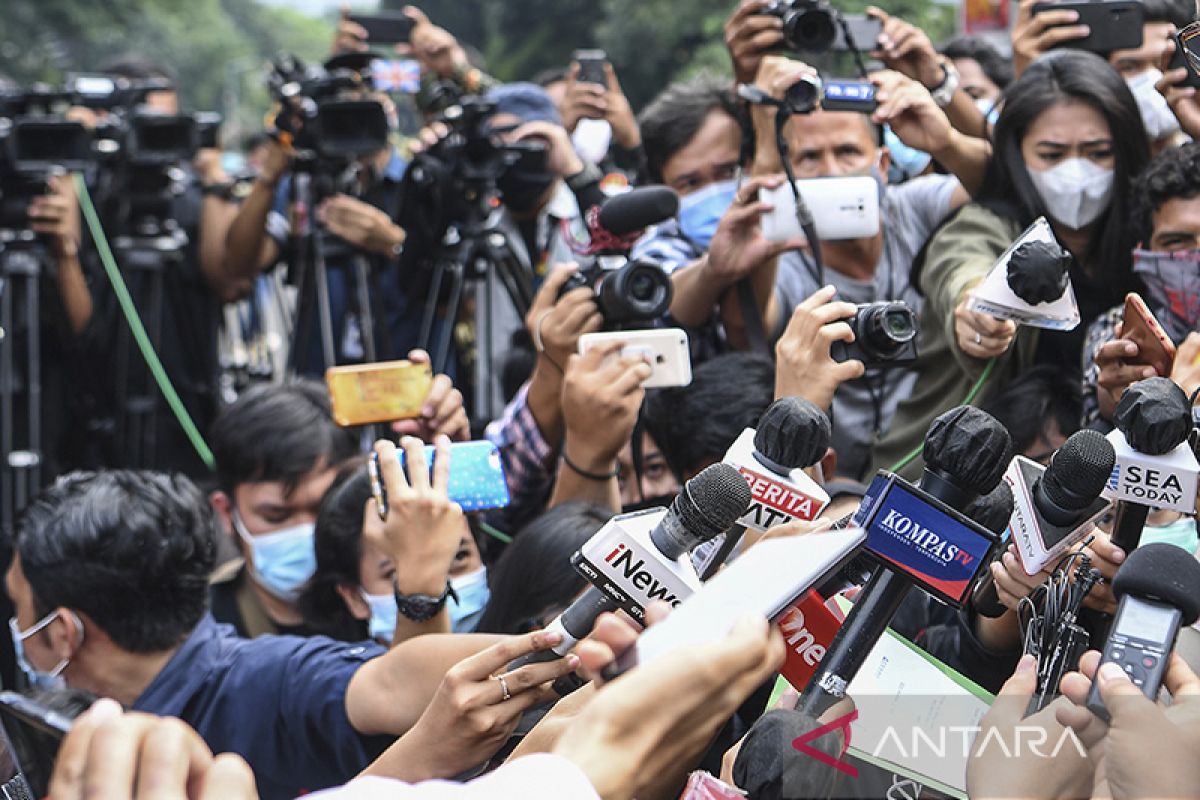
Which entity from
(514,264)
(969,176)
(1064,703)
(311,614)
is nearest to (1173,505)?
(1064,703)

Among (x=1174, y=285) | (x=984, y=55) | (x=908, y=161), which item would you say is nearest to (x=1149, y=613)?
(x=1174, y=285)

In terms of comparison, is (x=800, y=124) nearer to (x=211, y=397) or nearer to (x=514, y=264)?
(x=514, y=264)

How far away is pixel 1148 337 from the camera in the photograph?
2.19 m

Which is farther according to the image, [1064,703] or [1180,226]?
[1180,226]

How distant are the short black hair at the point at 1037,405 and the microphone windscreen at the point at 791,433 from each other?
118cm

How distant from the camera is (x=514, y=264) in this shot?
4301mm

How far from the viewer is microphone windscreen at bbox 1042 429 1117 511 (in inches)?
57.9

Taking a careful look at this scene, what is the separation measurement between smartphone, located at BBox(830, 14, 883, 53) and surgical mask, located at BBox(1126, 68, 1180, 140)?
1.88 feet

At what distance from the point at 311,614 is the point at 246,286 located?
233 centimetres

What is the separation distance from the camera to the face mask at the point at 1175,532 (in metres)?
2.10

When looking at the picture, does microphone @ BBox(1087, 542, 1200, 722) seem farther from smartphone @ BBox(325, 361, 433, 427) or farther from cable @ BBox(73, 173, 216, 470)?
cable @ BBox(73, 173, 216, 470)

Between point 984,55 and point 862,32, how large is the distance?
5.63 ft

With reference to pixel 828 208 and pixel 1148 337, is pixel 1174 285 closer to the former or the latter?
pixel 1148 337

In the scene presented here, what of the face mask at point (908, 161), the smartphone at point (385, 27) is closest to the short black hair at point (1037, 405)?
the face mask at point (908, 161)
